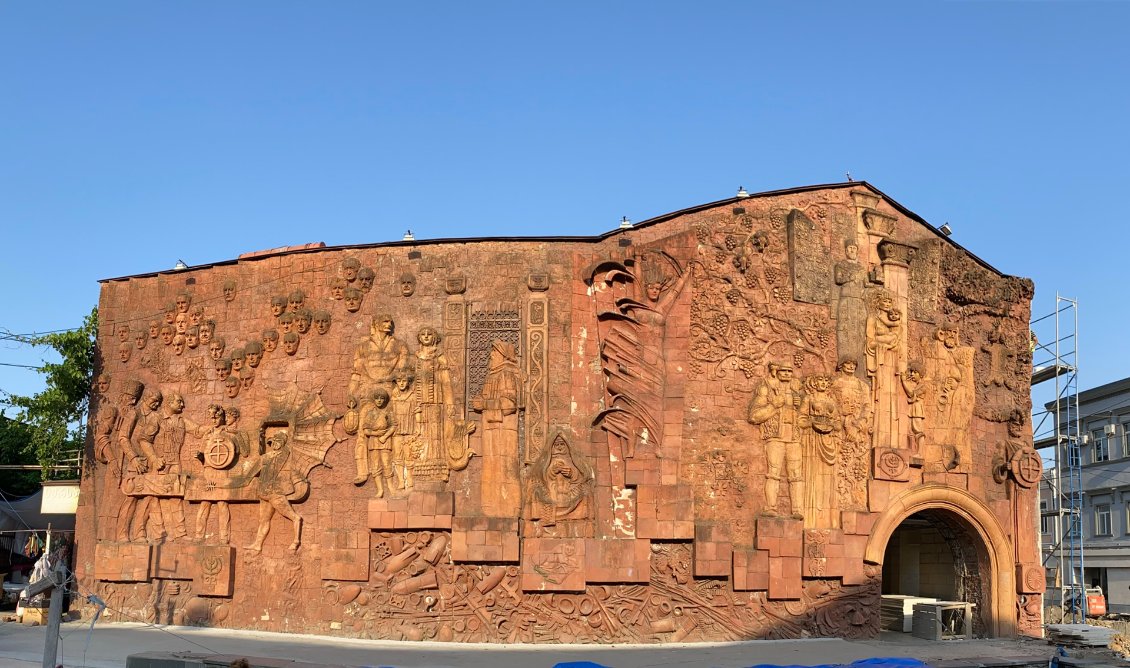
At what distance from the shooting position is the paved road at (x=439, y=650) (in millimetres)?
14969

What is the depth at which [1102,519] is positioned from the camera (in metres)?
35.6

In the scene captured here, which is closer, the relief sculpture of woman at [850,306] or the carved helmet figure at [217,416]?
the relief sculpture of woman at [850,306]

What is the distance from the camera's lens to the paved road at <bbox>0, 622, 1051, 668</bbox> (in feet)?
49.1

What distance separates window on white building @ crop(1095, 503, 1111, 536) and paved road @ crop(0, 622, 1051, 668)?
64.7ft

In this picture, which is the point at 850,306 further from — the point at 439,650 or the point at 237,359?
the point at 237,359

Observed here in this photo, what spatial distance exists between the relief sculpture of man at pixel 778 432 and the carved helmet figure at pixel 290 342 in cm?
855

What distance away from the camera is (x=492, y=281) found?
718 inches

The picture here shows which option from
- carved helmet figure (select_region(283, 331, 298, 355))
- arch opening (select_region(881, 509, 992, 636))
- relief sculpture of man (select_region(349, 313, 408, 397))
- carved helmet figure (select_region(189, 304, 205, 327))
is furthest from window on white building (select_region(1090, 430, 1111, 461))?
carved helmet figure (select_region(189, 304, 205, 327))

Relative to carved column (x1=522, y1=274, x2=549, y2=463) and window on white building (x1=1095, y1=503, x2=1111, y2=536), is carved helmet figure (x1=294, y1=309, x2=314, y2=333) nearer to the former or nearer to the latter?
carved column (x1=522, y1=274, x2=549, y2=463)

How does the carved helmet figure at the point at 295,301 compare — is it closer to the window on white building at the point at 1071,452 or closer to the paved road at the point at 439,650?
the paved road at the point at 439,650

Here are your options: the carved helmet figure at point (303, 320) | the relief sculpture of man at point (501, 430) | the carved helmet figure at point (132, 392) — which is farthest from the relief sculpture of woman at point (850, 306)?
A: the carved helmet figure at point (132, 392)

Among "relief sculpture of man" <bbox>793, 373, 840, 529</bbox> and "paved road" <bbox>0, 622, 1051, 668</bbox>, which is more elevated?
"relief sculpture of man" <bbox>793, 373, 840, 529</bbox>

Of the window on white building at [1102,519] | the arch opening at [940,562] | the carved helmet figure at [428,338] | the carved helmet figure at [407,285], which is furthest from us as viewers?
the window on white building at [1102,519]

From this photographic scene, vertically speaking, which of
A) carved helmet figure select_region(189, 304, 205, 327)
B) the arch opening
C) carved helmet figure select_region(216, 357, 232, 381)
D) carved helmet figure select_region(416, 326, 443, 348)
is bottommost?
the arch opening
